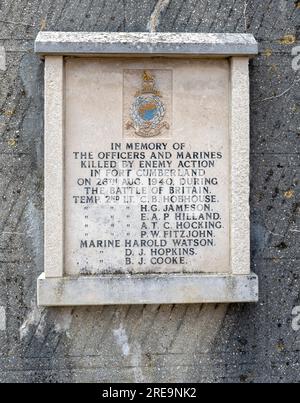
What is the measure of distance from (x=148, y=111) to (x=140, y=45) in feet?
1.80

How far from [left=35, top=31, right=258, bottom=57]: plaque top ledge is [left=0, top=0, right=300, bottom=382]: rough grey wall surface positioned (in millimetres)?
263

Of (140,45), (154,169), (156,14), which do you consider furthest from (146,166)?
(156,14)

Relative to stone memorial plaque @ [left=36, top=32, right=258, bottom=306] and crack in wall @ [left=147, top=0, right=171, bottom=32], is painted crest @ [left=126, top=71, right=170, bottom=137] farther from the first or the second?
crack in wall @ [left=147, top=0, right=171, bottom=32]

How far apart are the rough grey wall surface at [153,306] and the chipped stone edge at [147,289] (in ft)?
0.88

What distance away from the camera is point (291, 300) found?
13.8ft

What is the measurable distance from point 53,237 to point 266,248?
75.0 inches

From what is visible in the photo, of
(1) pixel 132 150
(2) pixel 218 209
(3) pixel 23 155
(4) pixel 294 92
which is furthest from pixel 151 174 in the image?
(4) pixel 294 92

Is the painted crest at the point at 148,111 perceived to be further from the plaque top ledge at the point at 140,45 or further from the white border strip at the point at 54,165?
the white border strip at the point at 54,165

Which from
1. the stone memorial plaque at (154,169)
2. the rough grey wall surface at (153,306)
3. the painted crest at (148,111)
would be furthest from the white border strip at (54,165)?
the painted crest at (148,111)

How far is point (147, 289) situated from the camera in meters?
3.88

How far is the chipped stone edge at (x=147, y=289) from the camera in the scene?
3846 millimetres

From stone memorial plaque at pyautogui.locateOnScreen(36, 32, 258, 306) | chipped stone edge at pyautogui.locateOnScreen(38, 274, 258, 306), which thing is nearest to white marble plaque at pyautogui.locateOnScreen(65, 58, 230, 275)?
stone memorial plaque at pyautogui.locateOnScreen(36, 32, 258, 306)

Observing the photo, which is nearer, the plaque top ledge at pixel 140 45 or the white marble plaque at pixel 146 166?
the plaque top ledge at pixel 140 45

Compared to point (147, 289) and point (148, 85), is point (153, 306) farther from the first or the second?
point (148, 85)
